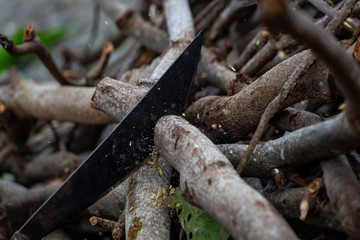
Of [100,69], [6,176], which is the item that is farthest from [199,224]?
[6,176]

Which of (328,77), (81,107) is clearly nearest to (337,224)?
(328,77)

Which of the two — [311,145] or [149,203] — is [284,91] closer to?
[311,145]

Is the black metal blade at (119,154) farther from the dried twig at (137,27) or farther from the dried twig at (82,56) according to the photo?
the dried twig at (82,56)

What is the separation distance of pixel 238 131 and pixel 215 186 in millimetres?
492

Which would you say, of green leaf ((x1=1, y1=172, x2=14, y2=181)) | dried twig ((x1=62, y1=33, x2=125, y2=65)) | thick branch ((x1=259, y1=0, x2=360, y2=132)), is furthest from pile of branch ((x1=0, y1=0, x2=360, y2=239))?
dried twig ((x1=62, y1=33, x2=125, y2=65))

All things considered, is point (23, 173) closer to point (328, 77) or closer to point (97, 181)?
point (97, 181)

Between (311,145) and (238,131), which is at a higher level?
(311,145)

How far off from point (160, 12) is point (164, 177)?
1.79 meters

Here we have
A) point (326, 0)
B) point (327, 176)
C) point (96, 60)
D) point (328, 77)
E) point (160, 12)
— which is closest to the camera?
point (327, 176)

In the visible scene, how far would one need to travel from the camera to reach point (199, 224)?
1156 mm

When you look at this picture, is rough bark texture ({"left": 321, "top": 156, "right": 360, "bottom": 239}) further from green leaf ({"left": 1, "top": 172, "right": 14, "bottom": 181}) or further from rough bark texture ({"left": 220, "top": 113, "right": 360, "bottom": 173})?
green leaf ({"left": 1, "top": 172, "right": 14, "bottom": 181})

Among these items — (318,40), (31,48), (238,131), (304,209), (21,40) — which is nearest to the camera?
(318,40)

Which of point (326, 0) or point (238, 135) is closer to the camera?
point (238, 135)

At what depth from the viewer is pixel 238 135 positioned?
1.46 m
